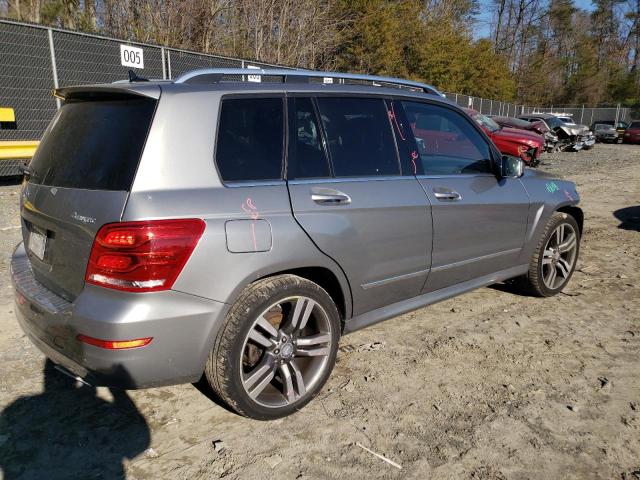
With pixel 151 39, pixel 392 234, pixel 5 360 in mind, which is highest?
pixel 151 39

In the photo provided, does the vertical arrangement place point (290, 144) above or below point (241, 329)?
above

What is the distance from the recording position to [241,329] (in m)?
2.57

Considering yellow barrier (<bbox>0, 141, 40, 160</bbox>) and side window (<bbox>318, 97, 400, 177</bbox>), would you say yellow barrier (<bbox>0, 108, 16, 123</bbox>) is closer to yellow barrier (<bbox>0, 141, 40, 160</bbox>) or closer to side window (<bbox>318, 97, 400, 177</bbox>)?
yellow barrier (<bbox>0, 141, 40, 160</bbox>)

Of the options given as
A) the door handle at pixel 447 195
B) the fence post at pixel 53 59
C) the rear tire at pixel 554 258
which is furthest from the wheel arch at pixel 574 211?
the fence post at pixel 53 59

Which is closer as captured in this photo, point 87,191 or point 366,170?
point 87,191

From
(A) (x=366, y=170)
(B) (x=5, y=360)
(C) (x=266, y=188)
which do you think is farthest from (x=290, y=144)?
(B) (x=5, y=360)

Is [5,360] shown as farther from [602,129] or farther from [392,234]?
[602,129]

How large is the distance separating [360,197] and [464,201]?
988 millimetres

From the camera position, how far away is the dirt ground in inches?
98.4

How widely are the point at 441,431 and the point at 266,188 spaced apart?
5.16ft

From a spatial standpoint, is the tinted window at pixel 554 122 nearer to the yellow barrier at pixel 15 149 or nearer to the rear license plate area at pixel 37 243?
the yellow barrier at pixel 15 149

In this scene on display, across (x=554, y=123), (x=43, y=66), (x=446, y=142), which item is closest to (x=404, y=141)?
(x=446, y=142)

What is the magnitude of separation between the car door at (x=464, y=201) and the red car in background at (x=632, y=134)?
3287 cm

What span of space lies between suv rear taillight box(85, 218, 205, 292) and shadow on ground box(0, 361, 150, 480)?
34.1 inches
